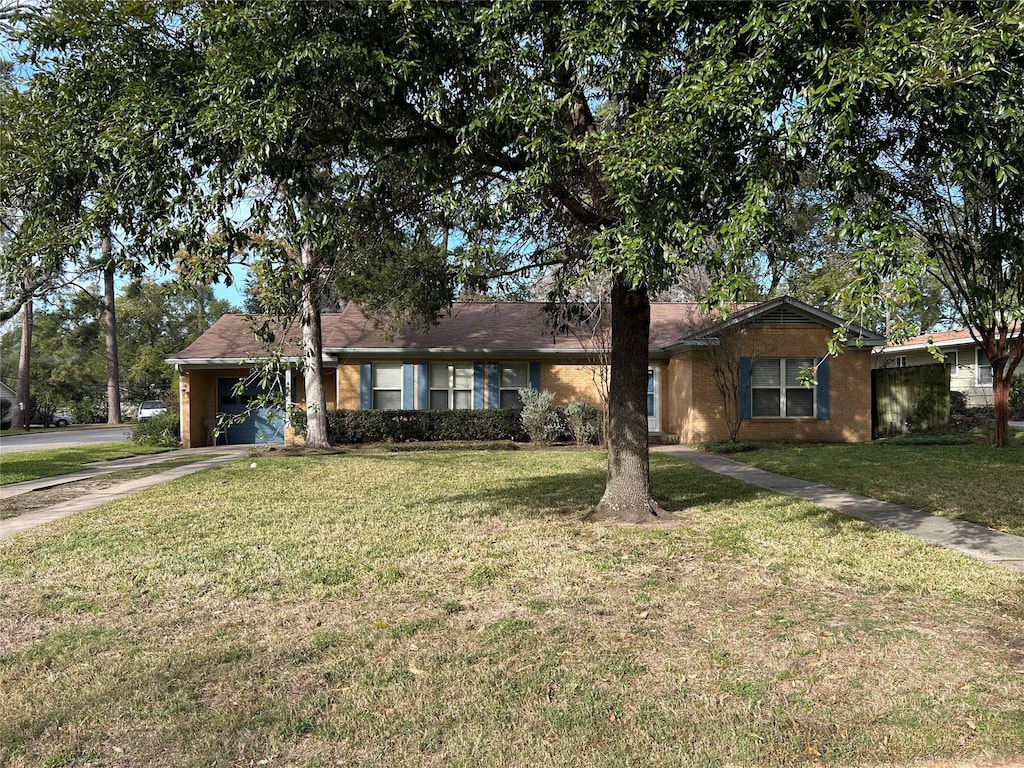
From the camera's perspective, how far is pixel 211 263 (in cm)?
529

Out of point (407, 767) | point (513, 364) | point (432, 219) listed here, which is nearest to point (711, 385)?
point (513, 364)

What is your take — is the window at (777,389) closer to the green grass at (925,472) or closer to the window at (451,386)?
the green grass at (925,472)

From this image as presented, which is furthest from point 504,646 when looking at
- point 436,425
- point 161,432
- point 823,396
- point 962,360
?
point 962,360

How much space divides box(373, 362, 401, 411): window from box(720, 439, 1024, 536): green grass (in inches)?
374

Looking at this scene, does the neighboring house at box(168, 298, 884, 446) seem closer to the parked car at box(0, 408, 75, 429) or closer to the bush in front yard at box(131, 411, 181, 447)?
the bush in front yard at box(131, 411, 181, 447)

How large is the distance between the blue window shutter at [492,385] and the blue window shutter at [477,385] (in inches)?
8.0

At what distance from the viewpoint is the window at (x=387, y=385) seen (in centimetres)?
2038

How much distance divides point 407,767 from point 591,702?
981 millimetres

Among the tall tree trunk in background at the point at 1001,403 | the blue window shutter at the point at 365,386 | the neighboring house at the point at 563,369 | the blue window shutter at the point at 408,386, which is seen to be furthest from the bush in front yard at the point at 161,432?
the tall tree trunk in background at the point at 1001,403

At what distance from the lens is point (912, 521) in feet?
26.6

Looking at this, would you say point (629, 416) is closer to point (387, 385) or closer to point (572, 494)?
point (572, 494)

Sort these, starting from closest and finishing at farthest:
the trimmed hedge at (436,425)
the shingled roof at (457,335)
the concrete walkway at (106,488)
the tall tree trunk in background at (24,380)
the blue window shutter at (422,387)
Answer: the concrete walkway at (106,488), the trimmed hedge at (436,425), the shingled roof at (457,335), the blue window shutter at (422,387), the tall tree trunk in background at (24,380)

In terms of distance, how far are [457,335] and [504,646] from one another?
17105 mm

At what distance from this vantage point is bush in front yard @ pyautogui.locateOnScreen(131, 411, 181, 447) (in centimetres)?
2130
